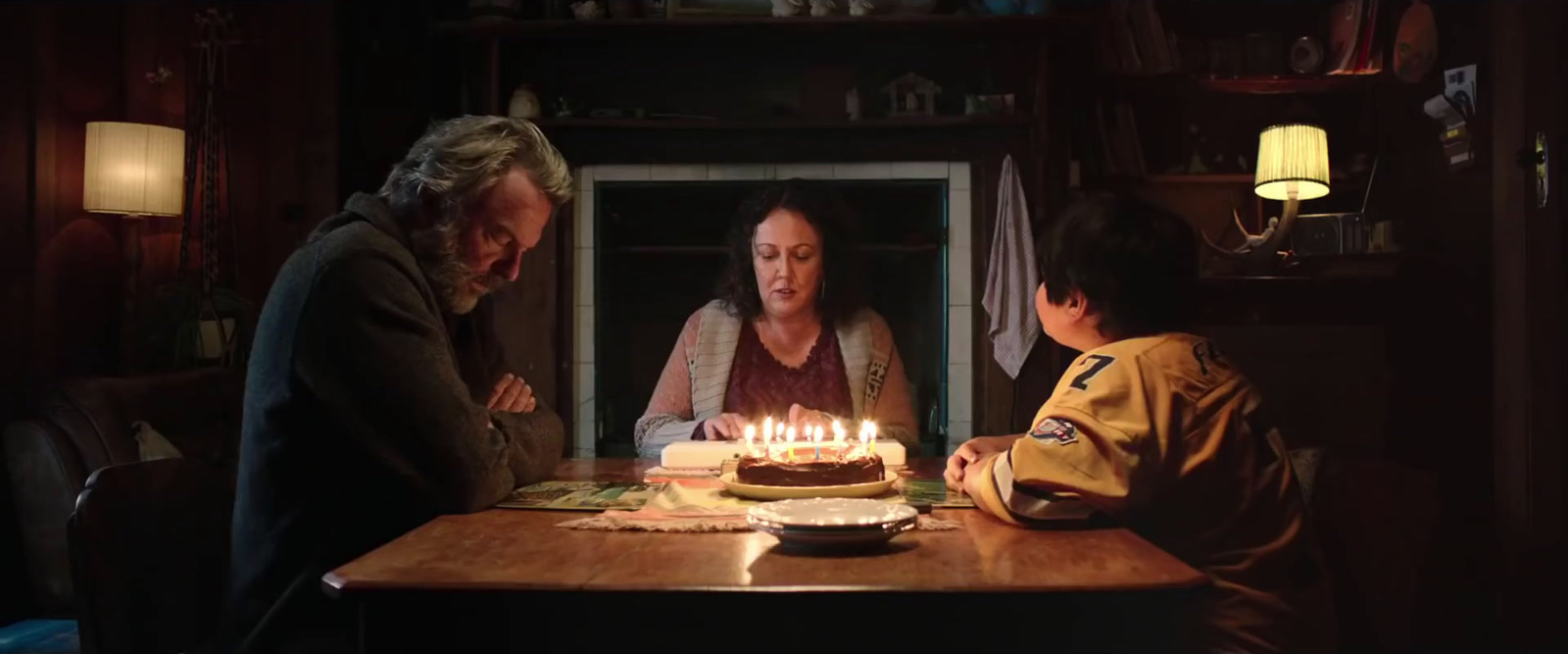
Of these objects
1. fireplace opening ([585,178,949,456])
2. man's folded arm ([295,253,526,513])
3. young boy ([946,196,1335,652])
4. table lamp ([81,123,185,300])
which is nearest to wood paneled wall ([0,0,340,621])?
table lamp ([81,123,185,300])

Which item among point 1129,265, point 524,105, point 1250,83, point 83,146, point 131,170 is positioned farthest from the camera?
point 1250,83

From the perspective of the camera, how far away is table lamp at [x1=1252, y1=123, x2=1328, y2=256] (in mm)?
3775

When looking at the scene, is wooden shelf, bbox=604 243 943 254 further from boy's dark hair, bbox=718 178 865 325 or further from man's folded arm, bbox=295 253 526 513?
A: man's folded arm, bbox=295 253 526 513

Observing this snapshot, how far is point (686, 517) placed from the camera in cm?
189

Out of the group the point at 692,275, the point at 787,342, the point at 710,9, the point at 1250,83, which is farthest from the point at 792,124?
the point at 1250,83

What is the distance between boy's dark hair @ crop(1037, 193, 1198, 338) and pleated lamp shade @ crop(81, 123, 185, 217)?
2.63 m

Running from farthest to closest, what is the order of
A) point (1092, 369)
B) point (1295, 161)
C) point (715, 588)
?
point (1295, 161), point (1092, 369), point (715, 588)

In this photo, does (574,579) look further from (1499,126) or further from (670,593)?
(1499,126)

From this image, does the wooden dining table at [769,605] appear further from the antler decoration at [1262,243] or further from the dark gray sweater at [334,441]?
the antler decoration at [1262,243]

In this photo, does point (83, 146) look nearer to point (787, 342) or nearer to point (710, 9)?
point (710, 9)

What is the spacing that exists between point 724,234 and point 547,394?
816 mm

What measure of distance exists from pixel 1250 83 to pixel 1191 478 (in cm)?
267

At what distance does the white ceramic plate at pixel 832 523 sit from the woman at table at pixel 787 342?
7.10 ft

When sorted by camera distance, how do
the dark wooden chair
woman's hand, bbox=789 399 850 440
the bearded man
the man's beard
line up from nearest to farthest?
the dark wooden chair
the bearded man
the man's beard
woman's hand, bbox=789 399 850 440
